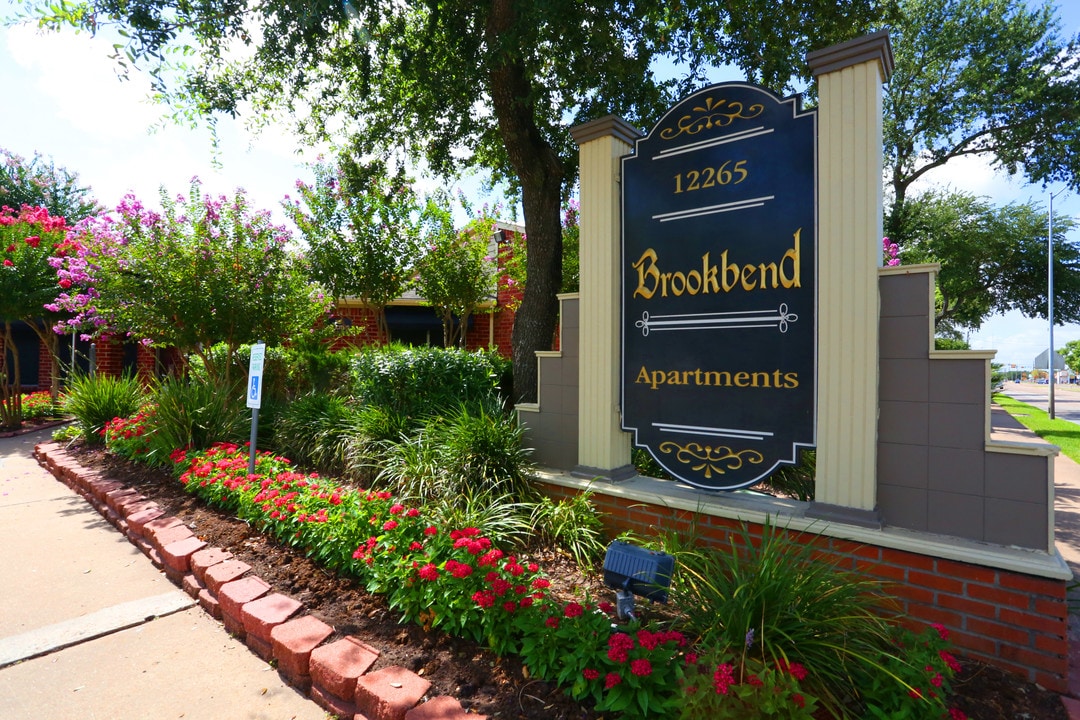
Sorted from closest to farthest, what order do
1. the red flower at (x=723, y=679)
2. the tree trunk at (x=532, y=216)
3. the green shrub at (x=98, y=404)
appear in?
the red flower at (x=723, y=679)
the tree trunk at (x=532, y=216)
the green shrub at (x=98, y=404)

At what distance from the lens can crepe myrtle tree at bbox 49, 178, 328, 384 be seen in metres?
7.36

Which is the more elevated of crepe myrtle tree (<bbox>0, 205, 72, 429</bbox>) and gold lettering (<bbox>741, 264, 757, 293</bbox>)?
crepe myrtle tree (<bbox>0, 205, 72, 429</bbox>)

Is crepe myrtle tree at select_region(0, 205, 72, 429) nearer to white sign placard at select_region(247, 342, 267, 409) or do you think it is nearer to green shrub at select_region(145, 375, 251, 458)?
green shrub at select_region(145, 375, 251, 458)

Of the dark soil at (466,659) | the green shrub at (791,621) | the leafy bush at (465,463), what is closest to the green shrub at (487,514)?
the leafy bush at (465,463)

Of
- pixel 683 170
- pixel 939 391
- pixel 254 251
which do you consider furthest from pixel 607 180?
pixel 254 251

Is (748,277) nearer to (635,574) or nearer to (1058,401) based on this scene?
(635,574)

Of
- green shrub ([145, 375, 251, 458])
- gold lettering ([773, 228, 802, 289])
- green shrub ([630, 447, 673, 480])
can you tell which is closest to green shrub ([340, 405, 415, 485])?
green shrub ([145, 375, 251, 458])

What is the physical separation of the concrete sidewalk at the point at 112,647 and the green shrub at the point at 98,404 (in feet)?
12.5

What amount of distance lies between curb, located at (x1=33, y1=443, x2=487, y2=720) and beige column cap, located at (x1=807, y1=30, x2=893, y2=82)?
13.2ft

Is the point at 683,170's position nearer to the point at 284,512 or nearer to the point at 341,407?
the point at 284,512

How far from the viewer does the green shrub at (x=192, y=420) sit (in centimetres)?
668

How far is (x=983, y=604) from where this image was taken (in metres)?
2.91

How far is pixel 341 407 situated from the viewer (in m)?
6.60

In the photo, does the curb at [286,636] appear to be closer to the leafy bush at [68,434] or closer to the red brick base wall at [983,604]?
the red brick base wall at [983,604]
